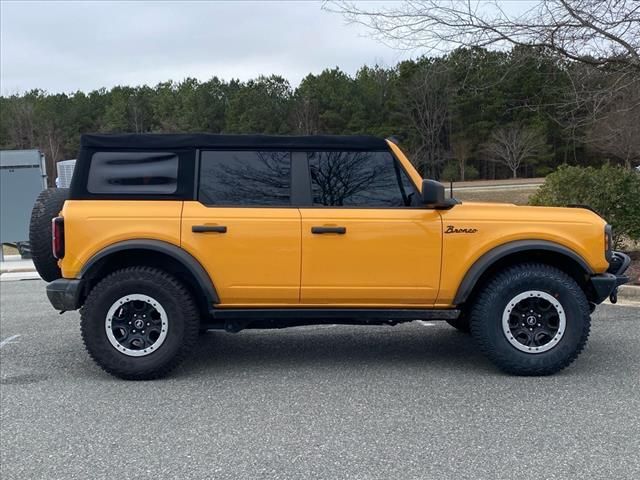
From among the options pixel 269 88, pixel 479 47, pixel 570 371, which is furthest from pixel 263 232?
pixel 269 88

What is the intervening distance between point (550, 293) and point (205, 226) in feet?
8.86

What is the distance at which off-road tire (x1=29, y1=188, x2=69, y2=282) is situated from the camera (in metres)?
5.07

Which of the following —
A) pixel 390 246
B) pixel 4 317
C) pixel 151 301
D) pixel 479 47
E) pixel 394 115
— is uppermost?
pixel 394 115

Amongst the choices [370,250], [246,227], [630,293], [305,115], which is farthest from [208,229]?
[305,115]

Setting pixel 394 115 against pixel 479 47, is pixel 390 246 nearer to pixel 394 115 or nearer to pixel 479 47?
pixel 479 47

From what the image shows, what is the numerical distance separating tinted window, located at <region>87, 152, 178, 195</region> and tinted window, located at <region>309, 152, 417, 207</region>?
1.14 m

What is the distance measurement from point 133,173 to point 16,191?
10.8 meters

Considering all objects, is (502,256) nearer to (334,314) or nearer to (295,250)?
(334,314)

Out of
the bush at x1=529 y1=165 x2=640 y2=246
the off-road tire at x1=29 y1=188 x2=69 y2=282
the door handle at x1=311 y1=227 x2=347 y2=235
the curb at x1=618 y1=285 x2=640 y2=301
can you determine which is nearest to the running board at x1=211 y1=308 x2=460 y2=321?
the door handle at x1=311 y1=227 x2=347 y2=235

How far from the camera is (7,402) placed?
175 inches

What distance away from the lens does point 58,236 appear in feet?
15.3

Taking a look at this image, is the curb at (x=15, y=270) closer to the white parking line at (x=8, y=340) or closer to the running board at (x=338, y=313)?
the white parking line at (x=8, y=340)

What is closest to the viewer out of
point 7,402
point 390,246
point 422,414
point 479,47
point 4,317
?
point 422,414

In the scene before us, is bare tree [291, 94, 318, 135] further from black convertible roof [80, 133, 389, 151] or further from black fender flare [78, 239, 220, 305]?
black fender flare [78, 239, 220, 305]
